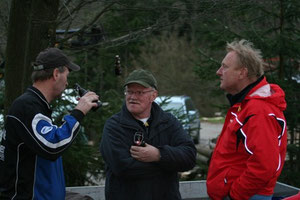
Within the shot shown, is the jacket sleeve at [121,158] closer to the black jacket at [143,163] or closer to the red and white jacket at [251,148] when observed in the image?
the black jacket at [143,163]

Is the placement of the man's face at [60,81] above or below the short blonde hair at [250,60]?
below

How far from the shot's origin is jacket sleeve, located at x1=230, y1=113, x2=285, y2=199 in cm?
313

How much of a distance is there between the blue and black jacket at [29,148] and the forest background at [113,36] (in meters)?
1.57

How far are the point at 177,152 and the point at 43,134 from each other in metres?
1.04

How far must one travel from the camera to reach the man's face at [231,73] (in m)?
3.47

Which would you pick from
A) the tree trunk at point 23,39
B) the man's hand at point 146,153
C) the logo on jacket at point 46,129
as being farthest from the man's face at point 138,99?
the tree trunk at point 23,39

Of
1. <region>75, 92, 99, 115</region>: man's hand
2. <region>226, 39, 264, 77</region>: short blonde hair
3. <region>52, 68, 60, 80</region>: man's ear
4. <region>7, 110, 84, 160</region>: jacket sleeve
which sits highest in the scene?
<region>226, 39, 264, 77</region>: short blonde hair

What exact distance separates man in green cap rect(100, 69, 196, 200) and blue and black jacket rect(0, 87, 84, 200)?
44cm

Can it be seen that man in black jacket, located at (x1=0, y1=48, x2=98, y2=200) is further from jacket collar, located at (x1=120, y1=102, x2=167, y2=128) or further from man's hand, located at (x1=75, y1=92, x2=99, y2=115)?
jacket collar, located at (x1=120, y1=102, x2=167, y2=128)

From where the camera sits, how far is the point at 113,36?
7.99 m

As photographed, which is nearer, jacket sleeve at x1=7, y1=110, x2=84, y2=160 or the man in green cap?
jacket sleeve at x1=7, y1=110, x2=84, y2=160

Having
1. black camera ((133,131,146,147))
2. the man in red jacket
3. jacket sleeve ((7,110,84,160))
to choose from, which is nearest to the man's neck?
jacket sleeve ((7,110,84,160))

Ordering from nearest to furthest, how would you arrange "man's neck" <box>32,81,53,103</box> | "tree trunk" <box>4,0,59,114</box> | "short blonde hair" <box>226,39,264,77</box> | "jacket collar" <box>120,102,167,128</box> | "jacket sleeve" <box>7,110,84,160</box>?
"jacket sleeve" <box>7,110,84,160</box> → "man's neck" <box>32,81,53,103</box> → "short blonde hair" <box>226,39,264,77</box> → "jacket collar" <box>120,102,167,128</box> → "tree trunk" <box>4,0,59,114</box>

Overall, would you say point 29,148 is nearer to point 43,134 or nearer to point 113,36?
point 43,134
